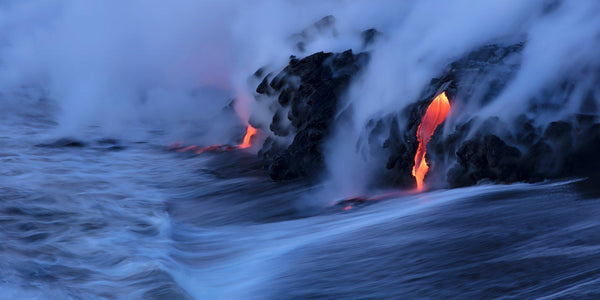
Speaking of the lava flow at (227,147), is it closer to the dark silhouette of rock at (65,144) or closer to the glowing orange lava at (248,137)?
the glowing orange lava at (248,137)

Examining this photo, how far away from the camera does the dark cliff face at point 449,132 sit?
17.1 ft

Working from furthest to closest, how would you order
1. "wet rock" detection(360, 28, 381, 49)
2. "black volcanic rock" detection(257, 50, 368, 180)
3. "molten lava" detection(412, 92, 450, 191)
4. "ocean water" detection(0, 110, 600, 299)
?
"wet rock" detection(360, 28, 381, 49) < "black volcanic rock" detection(257, 50, 368, 180) < "molten lava" detection(412, 92, 450, 191) < "ocean water" detection(0, 110, 600, 299)

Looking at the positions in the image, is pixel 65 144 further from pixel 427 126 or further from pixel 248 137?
pixel 427 126

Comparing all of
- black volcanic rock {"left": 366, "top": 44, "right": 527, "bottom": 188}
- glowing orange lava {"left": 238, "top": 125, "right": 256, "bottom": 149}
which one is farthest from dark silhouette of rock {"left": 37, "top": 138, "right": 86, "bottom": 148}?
black volcanic rock {"left": 366, "top": 44, "right": 527, "bottom": 188}

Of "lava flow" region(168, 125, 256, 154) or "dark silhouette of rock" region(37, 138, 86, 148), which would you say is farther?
"dark silhouette of rock" region(37, 138, 86, 148)

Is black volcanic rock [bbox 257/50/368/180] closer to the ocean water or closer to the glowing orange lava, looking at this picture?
the ocean water

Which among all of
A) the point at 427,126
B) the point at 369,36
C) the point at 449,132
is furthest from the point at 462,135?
the point at 369,36

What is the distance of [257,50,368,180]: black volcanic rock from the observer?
7.36m

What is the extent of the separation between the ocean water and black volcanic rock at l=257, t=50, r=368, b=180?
1.13ft

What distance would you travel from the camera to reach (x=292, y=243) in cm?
497

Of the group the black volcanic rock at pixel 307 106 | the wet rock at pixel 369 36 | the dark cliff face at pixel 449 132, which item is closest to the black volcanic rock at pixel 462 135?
the dark cliff face at pixel 449 132

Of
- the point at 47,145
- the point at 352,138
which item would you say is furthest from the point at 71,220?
the point at 47,145

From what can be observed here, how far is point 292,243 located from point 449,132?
172cm

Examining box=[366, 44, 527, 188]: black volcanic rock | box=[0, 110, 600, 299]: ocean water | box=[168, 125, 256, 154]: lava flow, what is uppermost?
box=[168, 125, 256, 154]: lava flow
